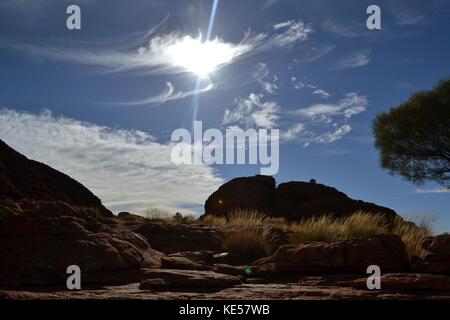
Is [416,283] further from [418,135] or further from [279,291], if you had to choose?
[418,135]

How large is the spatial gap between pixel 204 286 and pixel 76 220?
4.00 metres

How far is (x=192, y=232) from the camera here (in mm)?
17156

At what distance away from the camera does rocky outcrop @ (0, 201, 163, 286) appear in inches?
373

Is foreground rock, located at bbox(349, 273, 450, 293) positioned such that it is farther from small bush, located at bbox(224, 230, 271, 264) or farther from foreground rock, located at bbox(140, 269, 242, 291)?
small bush, located at bbox(224, 230, 271, 264)

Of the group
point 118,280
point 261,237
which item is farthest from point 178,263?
point 261,237

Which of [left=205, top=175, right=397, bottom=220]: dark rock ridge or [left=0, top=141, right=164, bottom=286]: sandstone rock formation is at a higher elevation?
[left=205, top=175, right=397, bottom=220]: dark rock ridge

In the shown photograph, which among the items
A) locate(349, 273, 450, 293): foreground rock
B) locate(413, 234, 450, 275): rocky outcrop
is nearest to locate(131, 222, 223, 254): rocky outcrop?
locate(413, 234, 450, 275): rocky outcrop

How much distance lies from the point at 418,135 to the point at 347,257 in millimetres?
21909

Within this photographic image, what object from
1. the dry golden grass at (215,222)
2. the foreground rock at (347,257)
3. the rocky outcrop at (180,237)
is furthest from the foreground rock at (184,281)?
the dry golden grass at (215,222)

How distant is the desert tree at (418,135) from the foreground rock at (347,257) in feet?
68.4

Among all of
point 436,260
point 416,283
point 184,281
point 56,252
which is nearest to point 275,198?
point 436,260

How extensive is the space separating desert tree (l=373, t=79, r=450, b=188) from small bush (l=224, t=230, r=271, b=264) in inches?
733

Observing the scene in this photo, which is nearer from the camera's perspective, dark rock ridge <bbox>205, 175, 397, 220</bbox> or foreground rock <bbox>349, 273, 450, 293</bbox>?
foreground rock <bbox>349, 273, 450, 293</bbox>
